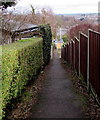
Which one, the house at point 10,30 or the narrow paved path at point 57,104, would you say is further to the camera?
the house at point 10,30

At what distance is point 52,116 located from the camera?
4672 millimetres

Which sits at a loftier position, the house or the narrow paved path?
the house

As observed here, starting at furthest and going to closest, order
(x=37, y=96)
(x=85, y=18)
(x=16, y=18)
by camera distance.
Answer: (x=85, y=18) → (x=16, y=18) → (x=37, y=96)

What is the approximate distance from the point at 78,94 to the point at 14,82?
7.26 feet

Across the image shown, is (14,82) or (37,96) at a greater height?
(14,82)

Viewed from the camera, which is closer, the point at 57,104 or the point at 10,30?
the point at 57,104

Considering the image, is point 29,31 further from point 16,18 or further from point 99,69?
point 99,69

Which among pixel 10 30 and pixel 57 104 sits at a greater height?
pixel 10 30

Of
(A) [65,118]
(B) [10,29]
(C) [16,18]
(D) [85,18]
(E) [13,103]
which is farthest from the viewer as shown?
(D) [85,18]

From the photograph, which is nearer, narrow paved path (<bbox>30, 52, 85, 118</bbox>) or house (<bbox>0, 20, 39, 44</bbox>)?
narrow paved path (<bbox>30, 52, 85, 118</bbox>)

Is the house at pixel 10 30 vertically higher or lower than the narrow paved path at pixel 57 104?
higher

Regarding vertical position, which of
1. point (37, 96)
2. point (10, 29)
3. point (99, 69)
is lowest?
point (37, 96)

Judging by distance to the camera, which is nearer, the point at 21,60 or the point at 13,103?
the point at 13,103

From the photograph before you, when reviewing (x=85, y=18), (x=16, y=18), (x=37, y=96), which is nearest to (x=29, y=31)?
(x=16, y=18)
